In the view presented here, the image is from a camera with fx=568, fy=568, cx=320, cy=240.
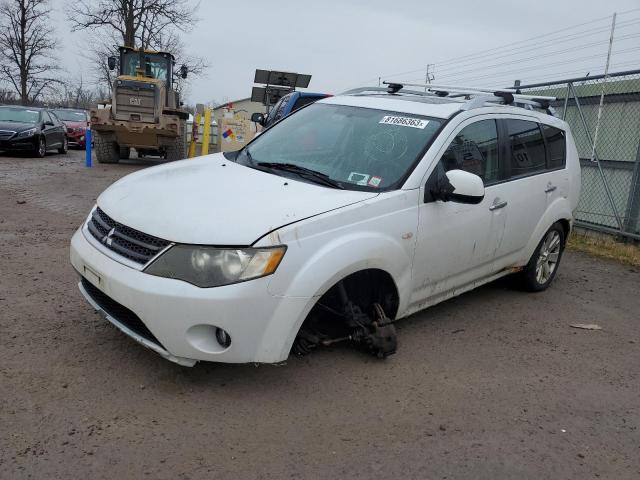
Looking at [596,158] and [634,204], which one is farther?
[596,158]

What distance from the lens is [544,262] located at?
18.1 ft

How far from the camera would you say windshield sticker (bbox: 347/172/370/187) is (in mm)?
3661

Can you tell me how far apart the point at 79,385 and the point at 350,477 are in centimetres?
158

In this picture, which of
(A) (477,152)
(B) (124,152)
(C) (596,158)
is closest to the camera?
(A) (477,152)

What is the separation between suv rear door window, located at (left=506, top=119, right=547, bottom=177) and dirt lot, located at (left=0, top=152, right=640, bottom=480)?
4.27 ft

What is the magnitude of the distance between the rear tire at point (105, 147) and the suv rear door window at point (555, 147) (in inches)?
494

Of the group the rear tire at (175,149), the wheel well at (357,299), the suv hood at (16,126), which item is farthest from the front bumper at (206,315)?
the suv hood at (16,126)

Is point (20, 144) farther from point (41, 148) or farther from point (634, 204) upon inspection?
point (634, 204)

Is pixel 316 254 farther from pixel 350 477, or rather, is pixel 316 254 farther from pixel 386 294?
pixel 350 477

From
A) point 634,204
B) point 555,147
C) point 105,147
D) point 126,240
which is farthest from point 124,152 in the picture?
point 126,240

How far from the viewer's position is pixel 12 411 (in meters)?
2.82

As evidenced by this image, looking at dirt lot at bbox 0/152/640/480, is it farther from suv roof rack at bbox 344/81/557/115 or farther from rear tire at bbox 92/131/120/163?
rear tire at bbox 92/131/120/163

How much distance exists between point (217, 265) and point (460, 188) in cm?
168

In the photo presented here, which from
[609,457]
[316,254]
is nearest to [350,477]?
[316,254]
